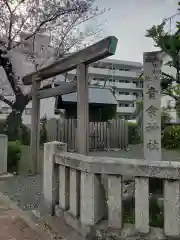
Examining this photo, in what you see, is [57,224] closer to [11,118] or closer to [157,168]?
[157,168]

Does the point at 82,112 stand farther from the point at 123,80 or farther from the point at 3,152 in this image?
the point at 123,80

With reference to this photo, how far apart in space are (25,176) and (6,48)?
225 inches

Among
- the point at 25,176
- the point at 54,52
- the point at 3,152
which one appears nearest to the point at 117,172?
the point at 25,176

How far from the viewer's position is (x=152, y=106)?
173 inches

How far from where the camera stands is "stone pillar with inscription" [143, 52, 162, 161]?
4.27m

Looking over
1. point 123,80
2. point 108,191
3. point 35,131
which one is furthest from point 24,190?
point 123,80

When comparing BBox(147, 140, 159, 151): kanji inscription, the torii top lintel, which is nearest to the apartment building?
the torii top lintel

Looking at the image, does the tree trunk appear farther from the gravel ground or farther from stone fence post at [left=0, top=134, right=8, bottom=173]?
the gravel ground

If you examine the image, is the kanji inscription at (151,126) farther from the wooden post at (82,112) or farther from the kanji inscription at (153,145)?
the wooden post at (82,112)

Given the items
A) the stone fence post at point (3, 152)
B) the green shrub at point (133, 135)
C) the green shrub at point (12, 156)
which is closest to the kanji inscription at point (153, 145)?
the stone fence post at point (3, 152)

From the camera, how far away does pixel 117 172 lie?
9.82 ft

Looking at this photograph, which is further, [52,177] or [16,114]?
[16,114]

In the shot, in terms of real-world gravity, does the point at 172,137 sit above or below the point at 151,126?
below

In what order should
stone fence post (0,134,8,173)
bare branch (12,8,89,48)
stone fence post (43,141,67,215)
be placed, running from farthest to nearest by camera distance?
bare branch (12,8,89,48), stone fence post (0,134,8,173), stone fence post (43,141,67,215)
